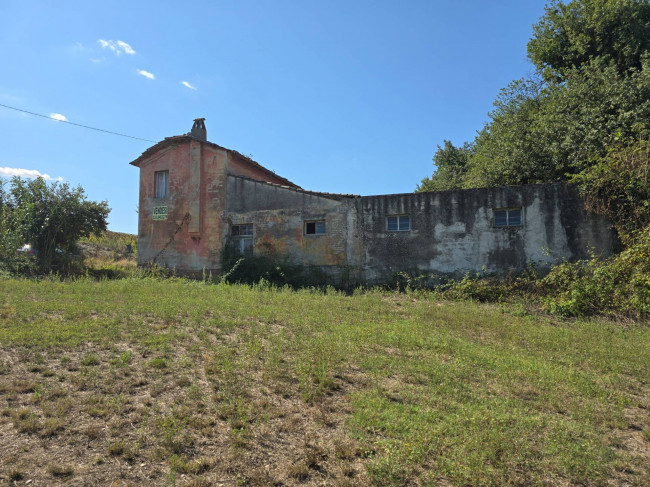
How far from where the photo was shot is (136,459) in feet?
10.6

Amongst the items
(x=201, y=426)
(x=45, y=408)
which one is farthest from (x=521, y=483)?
(x=45, y=408)

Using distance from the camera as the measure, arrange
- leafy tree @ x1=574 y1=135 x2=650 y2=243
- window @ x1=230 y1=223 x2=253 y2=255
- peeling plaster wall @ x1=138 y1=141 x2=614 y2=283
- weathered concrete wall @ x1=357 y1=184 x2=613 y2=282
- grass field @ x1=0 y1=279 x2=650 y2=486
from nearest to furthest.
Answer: grass field @ x1=0 y1=279 x2=650 y2=486 → leafy tree @ x1=574 y1=135 x2=650 y2=243 → weathered concrete wall @ x1=357 y1=184 x2=613 y2=282 → peeling plaster wall @ x1=138 y1=141 x2=614 y2=283 → window @ x1=230 y1=223 x2=253 y2=255

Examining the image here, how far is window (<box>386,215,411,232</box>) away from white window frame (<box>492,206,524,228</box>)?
2675mm

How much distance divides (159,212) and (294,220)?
700 cm

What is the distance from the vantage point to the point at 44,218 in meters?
17.0

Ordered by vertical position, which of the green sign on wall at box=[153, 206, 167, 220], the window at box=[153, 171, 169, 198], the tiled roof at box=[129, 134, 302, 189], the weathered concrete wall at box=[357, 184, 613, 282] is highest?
the tiled roof at box=[129, 134, 302, 189]

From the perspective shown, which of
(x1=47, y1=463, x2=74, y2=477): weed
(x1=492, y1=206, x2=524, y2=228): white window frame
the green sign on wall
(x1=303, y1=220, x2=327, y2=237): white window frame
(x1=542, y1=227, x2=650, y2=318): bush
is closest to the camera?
(x1=47, y1=463, x2=74, y2=477): weed

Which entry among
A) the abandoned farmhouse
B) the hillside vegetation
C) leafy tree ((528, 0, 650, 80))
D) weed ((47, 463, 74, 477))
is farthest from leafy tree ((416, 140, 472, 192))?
weed ((47, 463, 74, 477))

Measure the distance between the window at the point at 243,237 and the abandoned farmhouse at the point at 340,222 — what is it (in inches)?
1.7

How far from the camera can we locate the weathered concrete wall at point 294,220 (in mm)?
13695

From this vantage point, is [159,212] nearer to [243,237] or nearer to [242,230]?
[242,230]

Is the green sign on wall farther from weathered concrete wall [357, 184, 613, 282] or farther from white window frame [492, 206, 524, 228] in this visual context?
white window frame [492, 206, 524, 228]

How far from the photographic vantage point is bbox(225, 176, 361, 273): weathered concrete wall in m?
13.7

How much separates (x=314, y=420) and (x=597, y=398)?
3.48 meters
